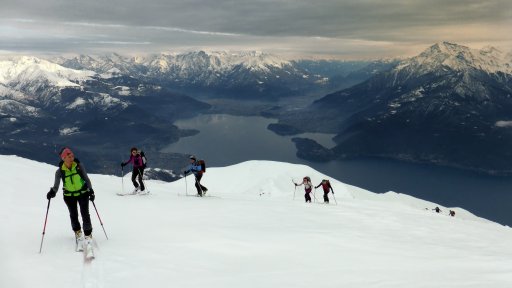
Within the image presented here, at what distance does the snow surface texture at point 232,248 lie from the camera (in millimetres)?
8609

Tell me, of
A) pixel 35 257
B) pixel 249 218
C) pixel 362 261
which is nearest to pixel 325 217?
pixel 249 218

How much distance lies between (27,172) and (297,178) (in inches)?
1976

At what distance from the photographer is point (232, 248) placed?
11586 millimetres

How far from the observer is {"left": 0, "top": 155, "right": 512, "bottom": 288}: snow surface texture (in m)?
8.61

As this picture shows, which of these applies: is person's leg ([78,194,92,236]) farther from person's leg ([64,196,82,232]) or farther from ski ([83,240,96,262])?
ski ([83,240,96,262])

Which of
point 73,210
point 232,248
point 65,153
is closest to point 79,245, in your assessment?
point 73,210

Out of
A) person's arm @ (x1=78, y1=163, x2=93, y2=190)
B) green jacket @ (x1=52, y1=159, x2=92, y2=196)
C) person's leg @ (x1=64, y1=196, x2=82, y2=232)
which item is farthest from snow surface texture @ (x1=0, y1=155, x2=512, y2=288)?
person's arm @ (x1=78, y1=163, x2=93, y2=190)

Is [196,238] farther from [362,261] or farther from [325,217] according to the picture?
[325,217]

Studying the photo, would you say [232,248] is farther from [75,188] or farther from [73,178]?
[73,178]

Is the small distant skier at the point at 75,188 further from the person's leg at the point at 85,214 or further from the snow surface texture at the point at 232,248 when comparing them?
the snow surface texture at the point at 232,248

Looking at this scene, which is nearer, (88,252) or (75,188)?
(88,252)

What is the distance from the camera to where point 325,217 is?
67.2 ft

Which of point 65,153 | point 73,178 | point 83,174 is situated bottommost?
point 73,178

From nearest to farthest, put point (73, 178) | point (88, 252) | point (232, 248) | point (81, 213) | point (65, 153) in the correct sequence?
1. point (88, 252)
2. point (65, 153)
3. point (73, 178)
4. point (81, 213)
5. point (232, 248)
